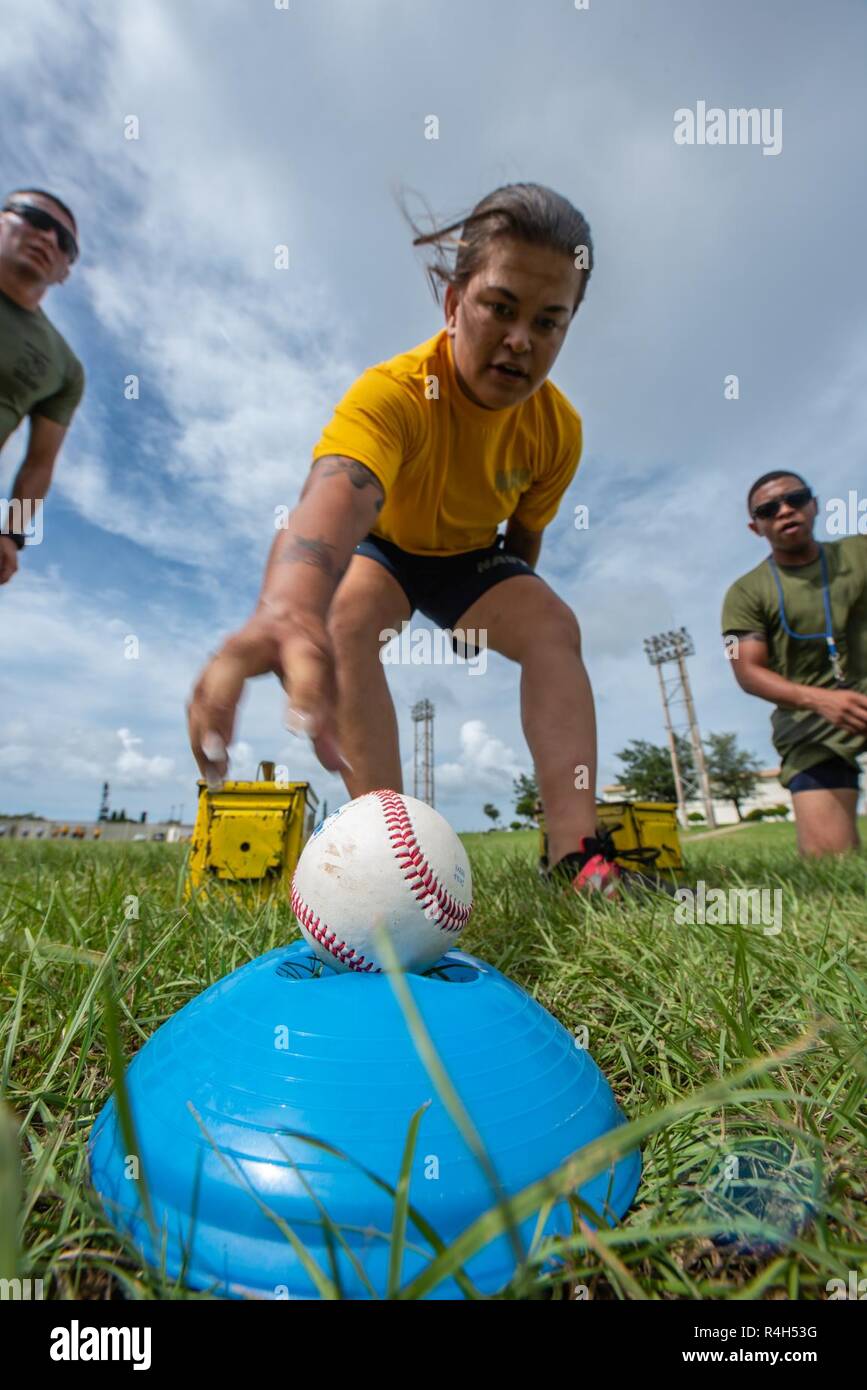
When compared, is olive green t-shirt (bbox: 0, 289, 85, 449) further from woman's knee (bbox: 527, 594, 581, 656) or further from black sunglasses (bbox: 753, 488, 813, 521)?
black sunglasses (bbox: 753, 488, 813, 521)

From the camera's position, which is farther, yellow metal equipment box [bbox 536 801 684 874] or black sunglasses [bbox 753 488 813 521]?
black sunglasses [bbox 753 488 813 521]

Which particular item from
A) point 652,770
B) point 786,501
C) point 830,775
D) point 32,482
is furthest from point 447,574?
point 652,770

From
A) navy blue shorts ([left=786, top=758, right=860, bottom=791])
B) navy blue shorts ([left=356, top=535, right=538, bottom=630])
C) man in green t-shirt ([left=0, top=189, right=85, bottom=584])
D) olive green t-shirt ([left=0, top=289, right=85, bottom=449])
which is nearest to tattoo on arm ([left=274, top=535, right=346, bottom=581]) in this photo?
navy blue shorts ([left=356, top=535, right=538, bottom=630])

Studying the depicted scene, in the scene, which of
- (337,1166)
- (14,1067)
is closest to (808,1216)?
(337,1166)

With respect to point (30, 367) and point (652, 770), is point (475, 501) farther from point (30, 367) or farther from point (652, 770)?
point (652, 770)

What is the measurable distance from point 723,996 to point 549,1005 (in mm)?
446

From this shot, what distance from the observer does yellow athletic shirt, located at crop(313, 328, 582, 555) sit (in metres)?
2.88

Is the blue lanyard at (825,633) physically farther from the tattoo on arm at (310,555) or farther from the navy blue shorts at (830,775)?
the tattoo on arm at (310,555)

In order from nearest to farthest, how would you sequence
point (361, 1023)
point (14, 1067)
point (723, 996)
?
point (361, 1023) → point (14, 1067) → point (723, 996)

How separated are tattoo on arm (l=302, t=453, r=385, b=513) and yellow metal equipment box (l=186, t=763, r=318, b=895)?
1.61 metres

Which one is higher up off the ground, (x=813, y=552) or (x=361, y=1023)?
(x=813, y=552)

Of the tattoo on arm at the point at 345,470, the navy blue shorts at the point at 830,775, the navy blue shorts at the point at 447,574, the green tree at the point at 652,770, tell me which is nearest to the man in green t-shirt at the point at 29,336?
the navy blue shorts at the point at 447,574
